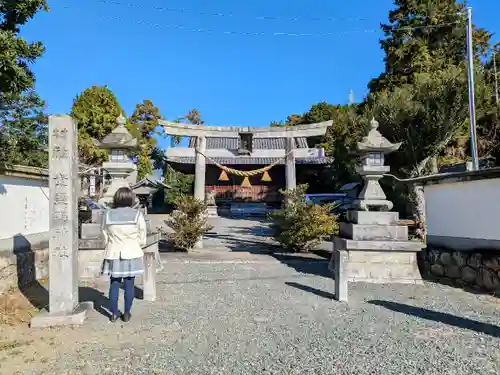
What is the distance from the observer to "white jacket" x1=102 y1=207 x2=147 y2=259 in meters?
4.55

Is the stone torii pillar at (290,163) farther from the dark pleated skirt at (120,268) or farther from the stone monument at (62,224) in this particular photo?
the stone monument at (62,224)

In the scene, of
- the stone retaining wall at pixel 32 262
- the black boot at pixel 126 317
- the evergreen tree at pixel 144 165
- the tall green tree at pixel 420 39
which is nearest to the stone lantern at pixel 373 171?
the stone retaining wall at pixel 32 262

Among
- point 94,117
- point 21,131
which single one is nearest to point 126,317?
point 21,131

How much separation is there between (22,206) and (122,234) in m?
3.20

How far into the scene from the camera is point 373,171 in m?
7.41

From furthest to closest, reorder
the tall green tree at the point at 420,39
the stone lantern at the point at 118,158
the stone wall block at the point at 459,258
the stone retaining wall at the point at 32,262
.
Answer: the tall green tree at the point at 420,39 < the stone lantern at the point at 118,158 < the stone wall block at the point at 459,258 < the stone retaining wall at the point at 32,262

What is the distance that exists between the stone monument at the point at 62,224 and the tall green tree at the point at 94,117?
1977 centimetres

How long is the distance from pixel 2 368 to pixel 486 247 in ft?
22.2

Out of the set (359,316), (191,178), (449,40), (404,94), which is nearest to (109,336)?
(359,316)

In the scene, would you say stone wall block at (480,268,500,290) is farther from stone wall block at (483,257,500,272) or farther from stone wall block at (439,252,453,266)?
stone wall block at (439,252,453,266)

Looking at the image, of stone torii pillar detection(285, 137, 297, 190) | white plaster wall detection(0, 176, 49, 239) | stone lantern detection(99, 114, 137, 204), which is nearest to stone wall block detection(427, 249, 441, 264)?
stone lantern detection(99, 114, 137, 204)

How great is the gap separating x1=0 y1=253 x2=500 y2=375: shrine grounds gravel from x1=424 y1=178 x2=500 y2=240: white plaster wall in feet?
3.75

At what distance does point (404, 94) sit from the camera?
501 inches

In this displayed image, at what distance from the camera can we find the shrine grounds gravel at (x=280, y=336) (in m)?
3.30
